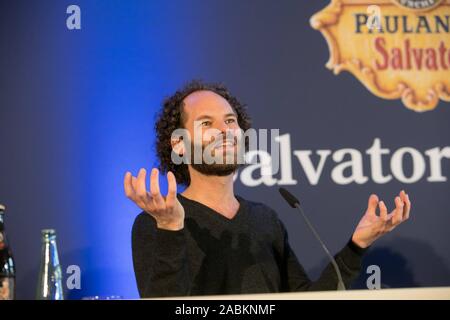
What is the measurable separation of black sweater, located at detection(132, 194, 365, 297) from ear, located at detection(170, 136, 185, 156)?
1.04 feet

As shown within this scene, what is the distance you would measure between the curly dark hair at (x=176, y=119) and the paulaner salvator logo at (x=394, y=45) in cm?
51

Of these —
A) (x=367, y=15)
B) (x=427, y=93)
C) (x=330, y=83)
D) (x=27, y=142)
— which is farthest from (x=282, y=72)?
(x=27, y=142)

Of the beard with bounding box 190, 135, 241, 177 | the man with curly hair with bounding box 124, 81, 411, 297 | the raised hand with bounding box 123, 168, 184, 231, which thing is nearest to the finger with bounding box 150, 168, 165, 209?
the raised hand with bounding box 123, 168, 184, 231

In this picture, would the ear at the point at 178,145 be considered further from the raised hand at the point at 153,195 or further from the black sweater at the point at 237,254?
the raised hand at the point at 153,195

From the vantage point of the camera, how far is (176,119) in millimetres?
2877

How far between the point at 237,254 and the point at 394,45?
1.34m

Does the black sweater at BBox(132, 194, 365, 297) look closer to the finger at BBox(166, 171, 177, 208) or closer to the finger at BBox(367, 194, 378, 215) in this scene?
the finger at BBox(367, 194, 378, 215)

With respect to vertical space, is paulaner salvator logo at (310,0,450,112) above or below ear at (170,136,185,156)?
above

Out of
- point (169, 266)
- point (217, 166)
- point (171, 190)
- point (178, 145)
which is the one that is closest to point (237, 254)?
point (217, 166)

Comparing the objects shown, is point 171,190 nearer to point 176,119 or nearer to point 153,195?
point 153,195

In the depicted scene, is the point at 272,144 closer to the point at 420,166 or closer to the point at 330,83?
the point at 330,83

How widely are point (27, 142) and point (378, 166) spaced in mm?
1594

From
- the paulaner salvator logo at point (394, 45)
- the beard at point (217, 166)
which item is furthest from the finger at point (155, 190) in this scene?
the paulaner salvator logo at point (394, 45)

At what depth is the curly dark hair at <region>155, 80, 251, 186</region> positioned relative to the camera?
2896 mm
